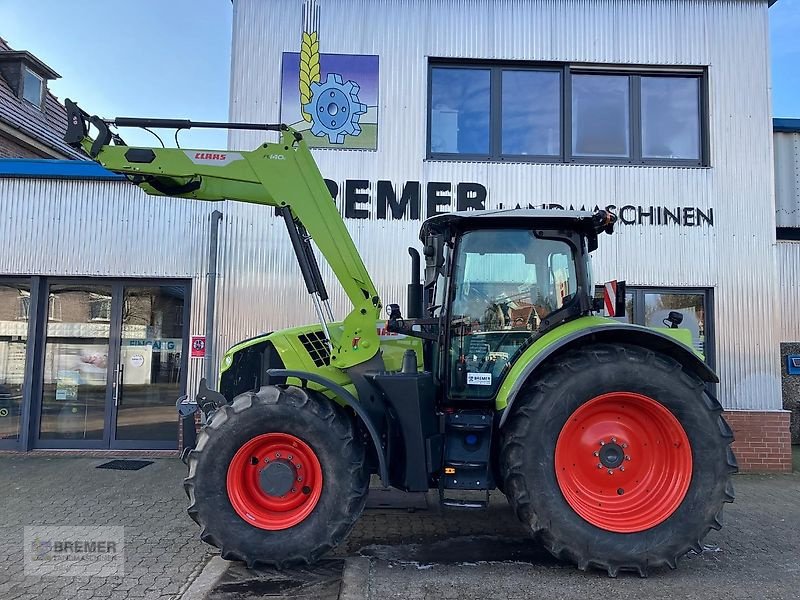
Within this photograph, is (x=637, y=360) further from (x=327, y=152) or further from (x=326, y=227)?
(x=327, y=152)

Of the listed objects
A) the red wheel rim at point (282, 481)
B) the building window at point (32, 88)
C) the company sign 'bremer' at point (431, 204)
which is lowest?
the red wheel rim at point (282, 481)

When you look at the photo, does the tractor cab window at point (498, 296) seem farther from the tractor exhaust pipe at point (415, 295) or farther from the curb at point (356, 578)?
the curb at point (356, 578)

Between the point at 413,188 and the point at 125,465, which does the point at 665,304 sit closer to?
the point at 413,188

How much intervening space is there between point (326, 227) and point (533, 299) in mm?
1706

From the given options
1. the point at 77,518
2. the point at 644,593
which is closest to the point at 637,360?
the point at 644,593

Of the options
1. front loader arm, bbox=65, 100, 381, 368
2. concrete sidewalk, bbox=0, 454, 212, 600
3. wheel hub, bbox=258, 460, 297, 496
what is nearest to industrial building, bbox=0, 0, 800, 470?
concrete sidewalk, bbox=0, 454, 212, 600

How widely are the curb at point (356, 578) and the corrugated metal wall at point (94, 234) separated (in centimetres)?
485

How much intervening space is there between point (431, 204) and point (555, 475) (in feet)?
15.2

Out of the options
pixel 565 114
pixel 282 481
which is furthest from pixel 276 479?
pixel 565 114

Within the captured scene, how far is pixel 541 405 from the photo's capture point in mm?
3852

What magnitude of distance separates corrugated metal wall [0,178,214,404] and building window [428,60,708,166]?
3630 mm

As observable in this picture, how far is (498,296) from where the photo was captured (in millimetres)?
4363

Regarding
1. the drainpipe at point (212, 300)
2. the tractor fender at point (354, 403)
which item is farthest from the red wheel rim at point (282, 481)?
the drainpipe at point (212, 300)

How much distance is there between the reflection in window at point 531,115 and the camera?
311 inches
